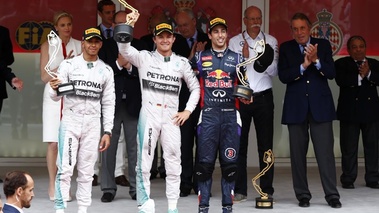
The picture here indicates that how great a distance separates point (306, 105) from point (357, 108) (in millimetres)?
1771

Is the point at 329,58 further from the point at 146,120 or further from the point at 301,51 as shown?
the point at 146,120

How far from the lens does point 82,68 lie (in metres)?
9.59

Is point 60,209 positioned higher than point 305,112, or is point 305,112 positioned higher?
point 305,112

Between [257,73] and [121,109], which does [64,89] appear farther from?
[257,73]

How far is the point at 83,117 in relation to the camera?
9500 mm

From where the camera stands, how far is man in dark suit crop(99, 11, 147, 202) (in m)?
10.9

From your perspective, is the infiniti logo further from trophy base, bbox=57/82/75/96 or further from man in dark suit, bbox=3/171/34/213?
man in dark suit, bbox=3/171/34/213

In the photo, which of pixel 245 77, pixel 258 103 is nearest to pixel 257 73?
pixel 258 103

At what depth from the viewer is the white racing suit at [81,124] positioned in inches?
372

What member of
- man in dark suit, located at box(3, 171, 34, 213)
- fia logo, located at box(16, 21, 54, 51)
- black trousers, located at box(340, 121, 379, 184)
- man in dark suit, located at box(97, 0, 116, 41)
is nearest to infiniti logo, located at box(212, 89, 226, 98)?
man in dark suit, located at box(97, 0, 116, 41)

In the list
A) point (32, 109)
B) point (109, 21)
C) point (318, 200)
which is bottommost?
point (318, 200)

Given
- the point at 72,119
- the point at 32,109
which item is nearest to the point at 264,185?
the point at 72,119

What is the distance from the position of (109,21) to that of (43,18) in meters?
2.37

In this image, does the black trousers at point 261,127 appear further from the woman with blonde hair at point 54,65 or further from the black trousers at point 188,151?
the woman with blonde hair at point 54,65
